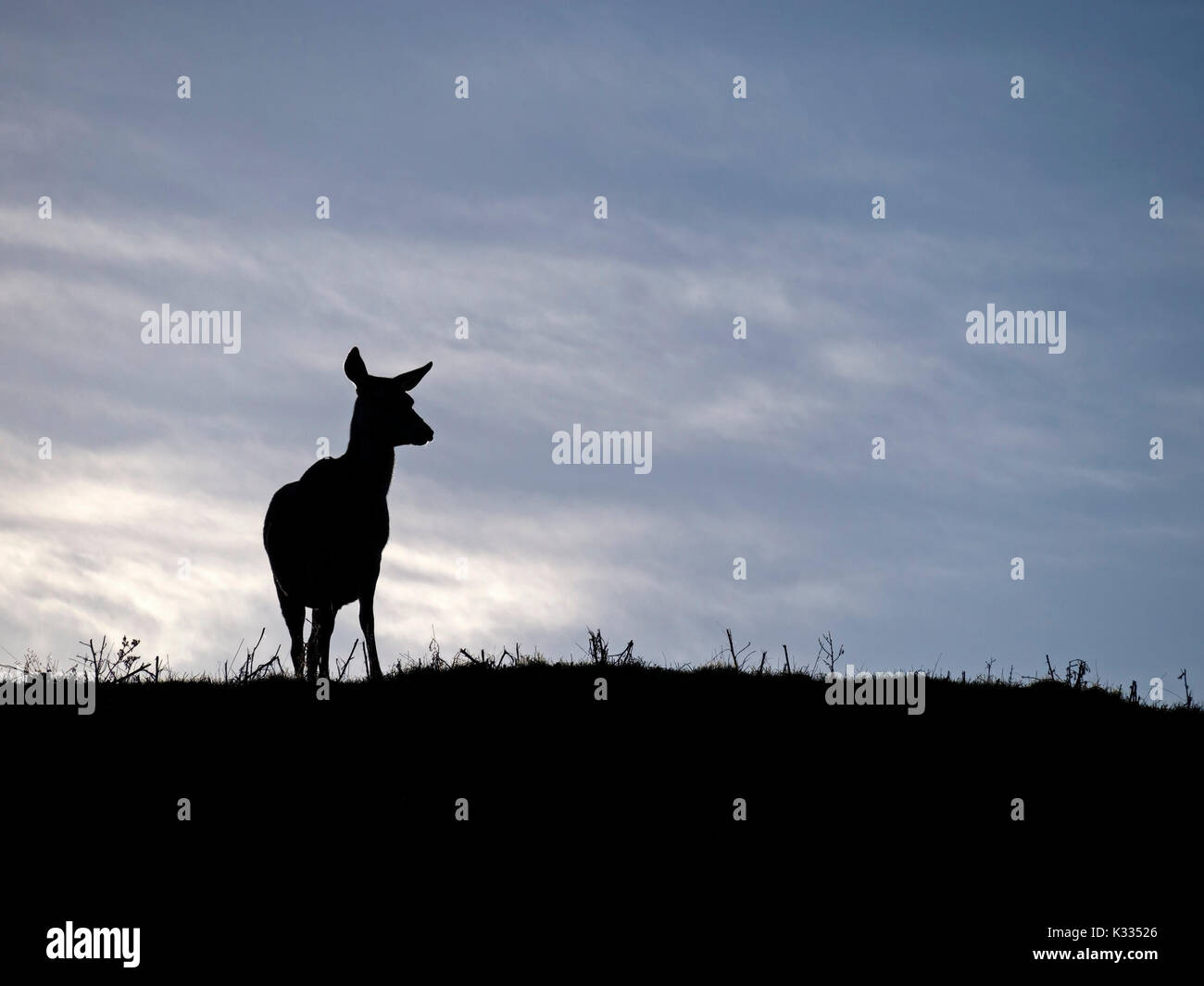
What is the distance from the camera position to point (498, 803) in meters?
10.4

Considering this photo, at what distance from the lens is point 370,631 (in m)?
14.7

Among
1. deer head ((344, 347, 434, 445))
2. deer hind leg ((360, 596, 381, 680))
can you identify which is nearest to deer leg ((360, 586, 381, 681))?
deer hind leg ((360, 596, 381, 680))

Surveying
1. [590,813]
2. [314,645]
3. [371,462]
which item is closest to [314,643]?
[314,645]

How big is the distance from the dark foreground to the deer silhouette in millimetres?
1965

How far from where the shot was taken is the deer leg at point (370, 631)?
46.9 ft

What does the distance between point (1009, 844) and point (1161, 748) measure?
3.46 metres

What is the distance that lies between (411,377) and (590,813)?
6.39 m

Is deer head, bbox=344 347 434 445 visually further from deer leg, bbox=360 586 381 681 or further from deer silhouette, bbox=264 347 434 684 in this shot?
deer leg, bbox=360 586 381 681

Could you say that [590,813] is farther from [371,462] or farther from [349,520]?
[371,462]

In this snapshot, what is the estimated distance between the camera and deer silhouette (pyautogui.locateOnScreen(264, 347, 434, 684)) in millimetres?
14961
